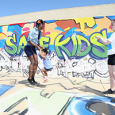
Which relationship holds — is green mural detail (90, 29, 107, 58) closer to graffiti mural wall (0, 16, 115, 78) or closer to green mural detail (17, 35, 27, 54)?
graffiti mural wall (0, 16, 115, 78)

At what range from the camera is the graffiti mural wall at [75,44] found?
425cm

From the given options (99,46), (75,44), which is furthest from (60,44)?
(99,46)

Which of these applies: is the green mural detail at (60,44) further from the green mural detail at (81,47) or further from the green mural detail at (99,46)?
the green mural detail at (99,46)

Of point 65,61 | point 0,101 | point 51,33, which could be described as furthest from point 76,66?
point 0,101

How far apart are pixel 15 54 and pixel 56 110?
4214 millimetres

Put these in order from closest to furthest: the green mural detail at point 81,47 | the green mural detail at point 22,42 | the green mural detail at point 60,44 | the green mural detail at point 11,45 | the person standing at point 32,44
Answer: the person standing at point 32,44 → the green mural detail at point 81,47 → the green mural detail at point 60,44 → the green mural detail at point 22,42 → the green mural detail at point 11,45

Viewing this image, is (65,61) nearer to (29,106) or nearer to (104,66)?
(104,66)

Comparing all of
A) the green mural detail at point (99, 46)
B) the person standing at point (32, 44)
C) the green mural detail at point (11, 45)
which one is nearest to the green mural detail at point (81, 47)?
the green mural detail at point (99, 46)

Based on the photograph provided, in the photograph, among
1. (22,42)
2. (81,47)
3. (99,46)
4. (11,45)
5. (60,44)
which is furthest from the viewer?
(11,45)

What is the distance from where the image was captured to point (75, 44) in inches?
177

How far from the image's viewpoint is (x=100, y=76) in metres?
4.32

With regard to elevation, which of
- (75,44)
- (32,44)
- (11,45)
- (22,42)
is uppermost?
(22,42)

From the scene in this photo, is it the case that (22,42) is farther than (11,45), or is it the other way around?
(11,45)

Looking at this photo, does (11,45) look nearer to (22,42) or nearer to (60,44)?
(22,42)
